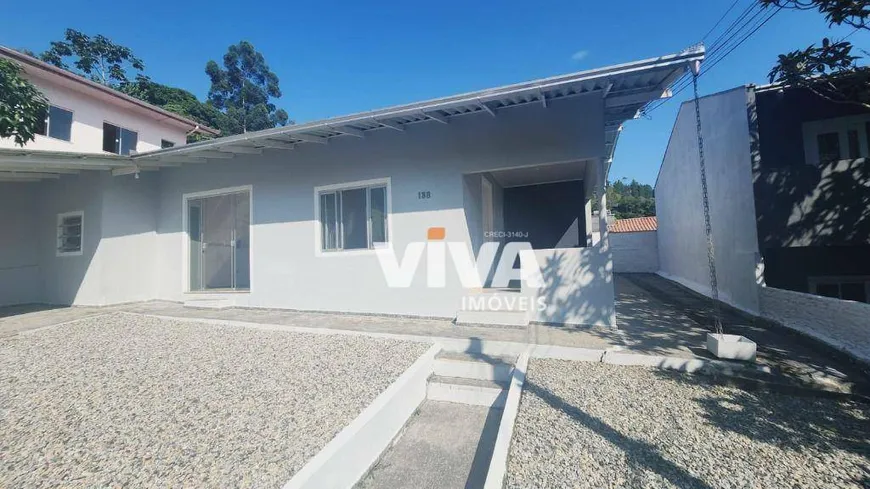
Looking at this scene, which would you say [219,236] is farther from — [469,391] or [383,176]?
[469,391]

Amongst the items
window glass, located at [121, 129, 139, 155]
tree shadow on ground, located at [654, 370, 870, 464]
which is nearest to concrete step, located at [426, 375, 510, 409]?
tree shadow on ground, located at [654, 370, 870, 464]

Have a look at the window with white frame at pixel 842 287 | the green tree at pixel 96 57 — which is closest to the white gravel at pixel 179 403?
the window with white frame at pixel 842 287

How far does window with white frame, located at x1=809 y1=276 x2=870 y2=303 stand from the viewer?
7723 mm

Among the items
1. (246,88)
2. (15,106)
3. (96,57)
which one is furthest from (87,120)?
(246,88)

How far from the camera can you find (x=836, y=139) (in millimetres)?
7547

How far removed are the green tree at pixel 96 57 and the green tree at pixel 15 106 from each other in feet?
92.8

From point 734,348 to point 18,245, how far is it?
15210mm

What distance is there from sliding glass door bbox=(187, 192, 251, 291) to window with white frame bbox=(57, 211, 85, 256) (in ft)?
8.69

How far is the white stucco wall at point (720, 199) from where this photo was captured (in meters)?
7.26

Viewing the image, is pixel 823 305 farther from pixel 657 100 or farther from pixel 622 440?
pixel 622 440

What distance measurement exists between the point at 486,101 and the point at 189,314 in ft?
23.9

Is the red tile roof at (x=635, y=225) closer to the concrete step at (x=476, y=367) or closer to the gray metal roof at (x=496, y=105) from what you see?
the gray metal roof at (x=496, y=105)

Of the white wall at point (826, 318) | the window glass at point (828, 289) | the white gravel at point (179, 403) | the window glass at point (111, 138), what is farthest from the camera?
the window glass at point (111, 138)

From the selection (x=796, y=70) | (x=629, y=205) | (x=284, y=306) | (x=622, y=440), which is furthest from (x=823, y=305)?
(x=629, y=205)
